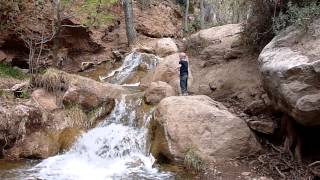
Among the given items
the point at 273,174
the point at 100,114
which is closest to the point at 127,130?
the point at 100,114

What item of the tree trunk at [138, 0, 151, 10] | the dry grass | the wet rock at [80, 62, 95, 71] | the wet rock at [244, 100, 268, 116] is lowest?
the wet rock at [244, 100, 268, 116]

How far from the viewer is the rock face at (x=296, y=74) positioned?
7816 mm

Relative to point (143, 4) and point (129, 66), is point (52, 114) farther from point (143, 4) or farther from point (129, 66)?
point (143, 4)

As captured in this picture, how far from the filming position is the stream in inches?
367

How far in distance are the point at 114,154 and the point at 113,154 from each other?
0.08ft

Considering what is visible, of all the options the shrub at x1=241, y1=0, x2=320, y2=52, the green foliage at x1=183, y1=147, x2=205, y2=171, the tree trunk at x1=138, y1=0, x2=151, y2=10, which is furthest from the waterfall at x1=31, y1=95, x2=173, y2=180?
the tree trunk at x1=138, y1=0, x2=151, y2=10

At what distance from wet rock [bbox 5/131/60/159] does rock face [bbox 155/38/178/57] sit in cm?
756

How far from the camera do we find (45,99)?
471 inches

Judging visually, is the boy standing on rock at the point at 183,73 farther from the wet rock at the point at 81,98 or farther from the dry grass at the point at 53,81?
the dry grass at the point at 53,81

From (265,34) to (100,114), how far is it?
518 centimetres

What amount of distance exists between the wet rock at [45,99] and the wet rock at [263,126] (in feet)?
17.8

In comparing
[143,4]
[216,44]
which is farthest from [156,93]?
[143,4]

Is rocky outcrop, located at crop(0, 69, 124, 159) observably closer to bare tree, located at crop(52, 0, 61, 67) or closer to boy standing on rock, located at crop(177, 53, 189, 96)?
boy standing on rock, located at crop(177, 53, 189, 96)

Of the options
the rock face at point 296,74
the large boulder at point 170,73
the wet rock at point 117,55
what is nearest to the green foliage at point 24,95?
the large boulder at point 170,73
